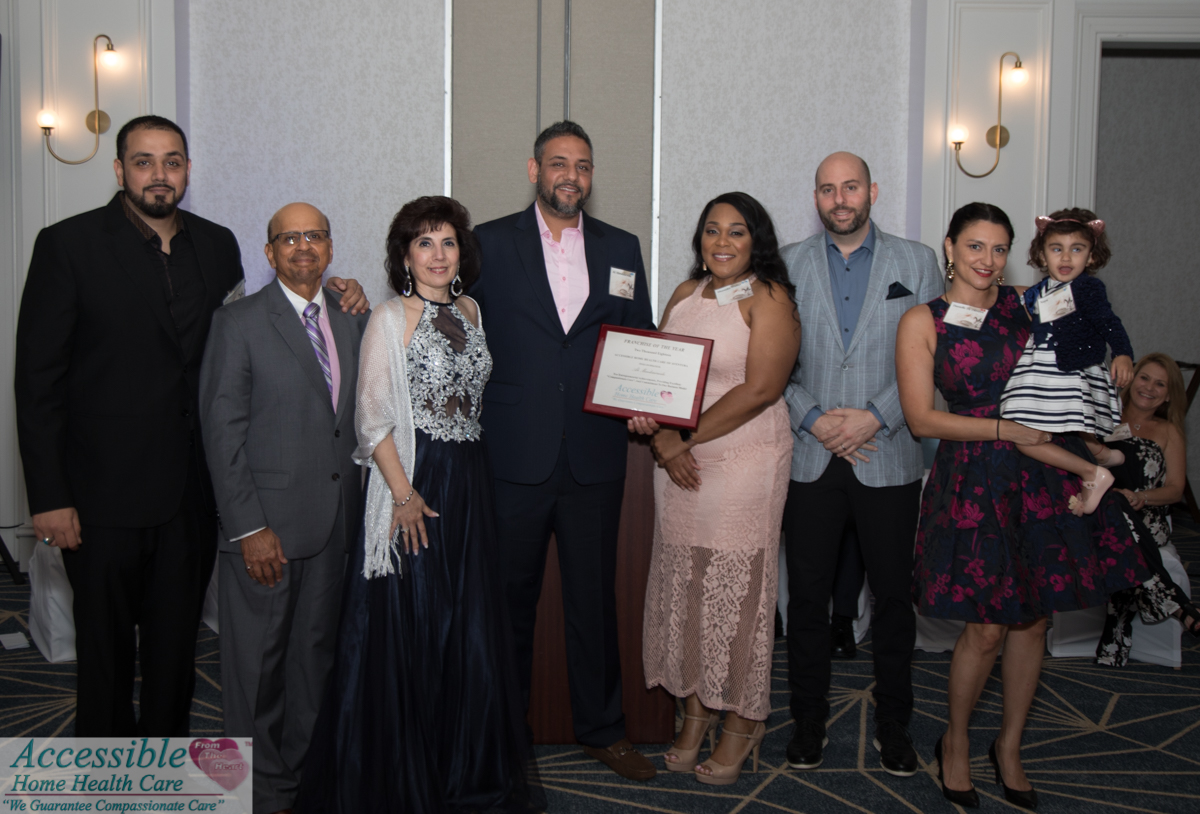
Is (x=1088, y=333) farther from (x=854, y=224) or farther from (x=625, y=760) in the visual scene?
(x=625, y=760)

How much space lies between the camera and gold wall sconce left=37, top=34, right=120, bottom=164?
15.1 ft

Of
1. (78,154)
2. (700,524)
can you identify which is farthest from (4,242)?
(700,524)

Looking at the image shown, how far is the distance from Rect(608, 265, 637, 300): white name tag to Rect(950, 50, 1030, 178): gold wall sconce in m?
2.95

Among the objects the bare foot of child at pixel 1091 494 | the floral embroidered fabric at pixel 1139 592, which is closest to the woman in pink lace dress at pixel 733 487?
the bare foot of child at pixel 1091 494

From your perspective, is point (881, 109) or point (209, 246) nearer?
point (209, 246)

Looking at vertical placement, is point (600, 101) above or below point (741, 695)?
above

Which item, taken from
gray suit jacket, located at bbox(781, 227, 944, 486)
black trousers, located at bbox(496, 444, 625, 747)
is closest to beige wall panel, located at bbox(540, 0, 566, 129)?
gray suit jacket, located at bbox(781, 227, 944, 486)

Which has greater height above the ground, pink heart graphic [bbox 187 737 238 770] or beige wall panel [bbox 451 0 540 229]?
beige wall panel [bbox 451 0 540 229]

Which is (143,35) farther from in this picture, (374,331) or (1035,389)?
(1035,389)

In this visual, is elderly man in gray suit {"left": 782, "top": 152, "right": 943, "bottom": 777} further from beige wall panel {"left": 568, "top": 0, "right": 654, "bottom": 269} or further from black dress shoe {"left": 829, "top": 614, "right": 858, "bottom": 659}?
beige wall panel {"left": 568, "top": 0, "right": 654, "bottom": 269}

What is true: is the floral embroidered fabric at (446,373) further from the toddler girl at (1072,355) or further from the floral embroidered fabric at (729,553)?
the toddler girl at (1072,355)

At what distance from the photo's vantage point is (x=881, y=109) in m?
5.04

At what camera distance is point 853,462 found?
2787mm

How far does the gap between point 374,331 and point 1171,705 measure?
3450 millimetres
